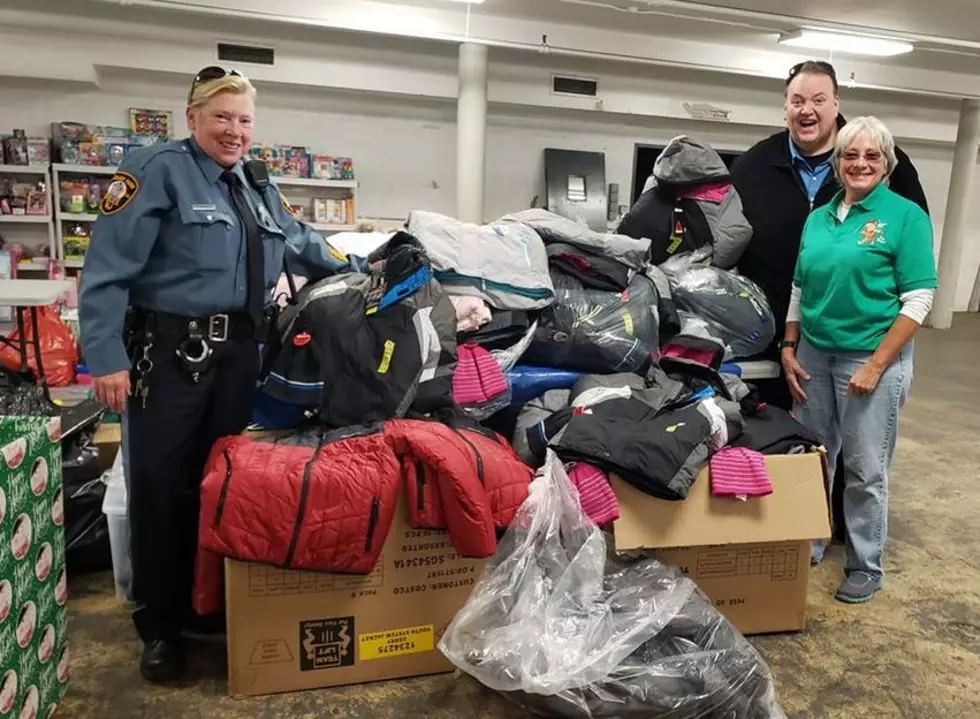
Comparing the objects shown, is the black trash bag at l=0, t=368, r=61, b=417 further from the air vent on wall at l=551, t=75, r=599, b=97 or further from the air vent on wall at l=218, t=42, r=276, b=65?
the air vent on wall at l=551, t=75, r=599, b=97

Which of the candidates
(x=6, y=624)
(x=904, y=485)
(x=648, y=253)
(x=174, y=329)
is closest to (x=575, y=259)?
(x=648, y=253)

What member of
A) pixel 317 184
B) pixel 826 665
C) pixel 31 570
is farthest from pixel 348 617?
pixel 317 184

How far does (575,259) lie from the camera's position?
2621mm

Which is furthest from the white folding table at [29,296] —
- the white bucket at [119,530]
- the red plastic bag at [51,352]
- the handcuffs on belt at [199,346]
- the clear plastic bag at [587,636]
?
the clear plastic bag at [587,636]

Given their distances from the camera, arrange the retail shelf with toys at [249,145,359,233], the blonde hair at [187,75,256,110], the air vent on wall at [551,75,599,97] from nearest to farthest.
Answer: the blonde hair at [187,75,256,110]
the retail shelf with toys at [249,145,359,233]
the air vent on wall at [551,75,599,97]

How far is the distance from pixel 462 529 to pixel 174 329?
84 centimetres

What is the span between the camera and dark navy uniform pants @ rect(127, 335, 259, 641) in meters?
1.89

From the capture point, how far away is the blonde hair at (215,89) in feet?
6.05

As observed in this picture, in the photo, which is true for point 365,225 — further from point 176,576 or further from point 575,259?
point 176,576

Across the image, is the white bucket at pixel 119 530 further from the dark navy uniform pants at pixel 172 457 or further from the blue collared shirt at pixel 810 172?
the blue collared shirt at pixel 810 172

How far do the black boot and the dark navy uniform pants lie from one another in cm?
2

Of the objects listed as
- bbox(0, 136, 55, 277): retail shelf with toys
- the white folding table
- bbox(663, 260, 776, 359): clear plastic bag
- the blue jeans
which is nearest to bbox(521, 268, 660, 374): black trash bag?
bbox(663, 260, 776, 359): clear plastic bag

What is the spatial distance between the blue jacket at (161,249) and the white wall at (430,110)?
517 centimetres

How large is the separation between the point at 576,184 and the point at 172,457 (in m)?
6.49
